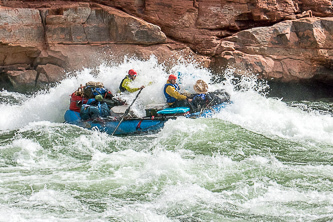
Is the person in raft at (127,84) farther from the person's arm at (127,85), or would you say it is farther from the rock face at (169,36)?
the rock face at (169,36)

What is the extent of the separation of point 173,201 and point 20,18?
905 cm

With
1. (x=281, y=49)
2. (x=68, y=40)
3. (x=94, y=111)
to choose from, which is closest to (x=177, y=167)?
(x=94, y=111)

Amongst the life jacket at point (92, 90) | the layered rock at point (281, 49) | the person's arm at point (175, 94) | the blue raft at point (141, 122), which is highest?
the layered rock at point (281, 49)

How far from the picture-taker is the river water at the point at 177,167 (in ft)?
17.2

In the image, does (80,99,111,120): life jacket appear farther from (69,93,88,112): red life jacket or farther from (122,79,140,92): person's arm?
(122,79,140,92): person's arm

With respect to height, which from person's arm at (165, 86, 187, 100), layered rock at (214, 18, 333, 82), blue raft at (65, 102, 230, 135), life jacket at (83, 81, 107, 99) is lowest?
blue raft at (65, 102, 230, 135)

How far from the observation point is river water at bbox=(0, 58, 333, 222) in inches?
206

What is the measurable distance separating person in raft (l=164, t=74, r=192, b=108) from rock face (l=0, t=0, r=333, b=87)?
3909 mm

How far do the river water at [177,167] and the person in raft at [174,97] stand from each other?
614mm

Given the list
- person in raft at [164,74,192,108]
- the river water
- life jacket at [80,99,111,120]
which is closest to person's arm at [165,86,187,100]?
person in raft at [164,74,192,108]

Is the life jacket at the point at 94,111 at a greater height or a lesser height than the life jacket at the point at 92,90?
lesser

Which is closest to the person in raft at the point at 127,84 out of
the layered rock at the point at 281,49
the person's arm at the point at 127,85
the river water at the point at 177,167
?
the person's arm at the point at 127,85

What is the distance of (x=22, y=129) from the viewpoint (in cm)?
893

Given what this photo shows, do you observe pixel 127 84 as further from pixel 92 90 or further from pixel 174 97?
pixel 174 97
